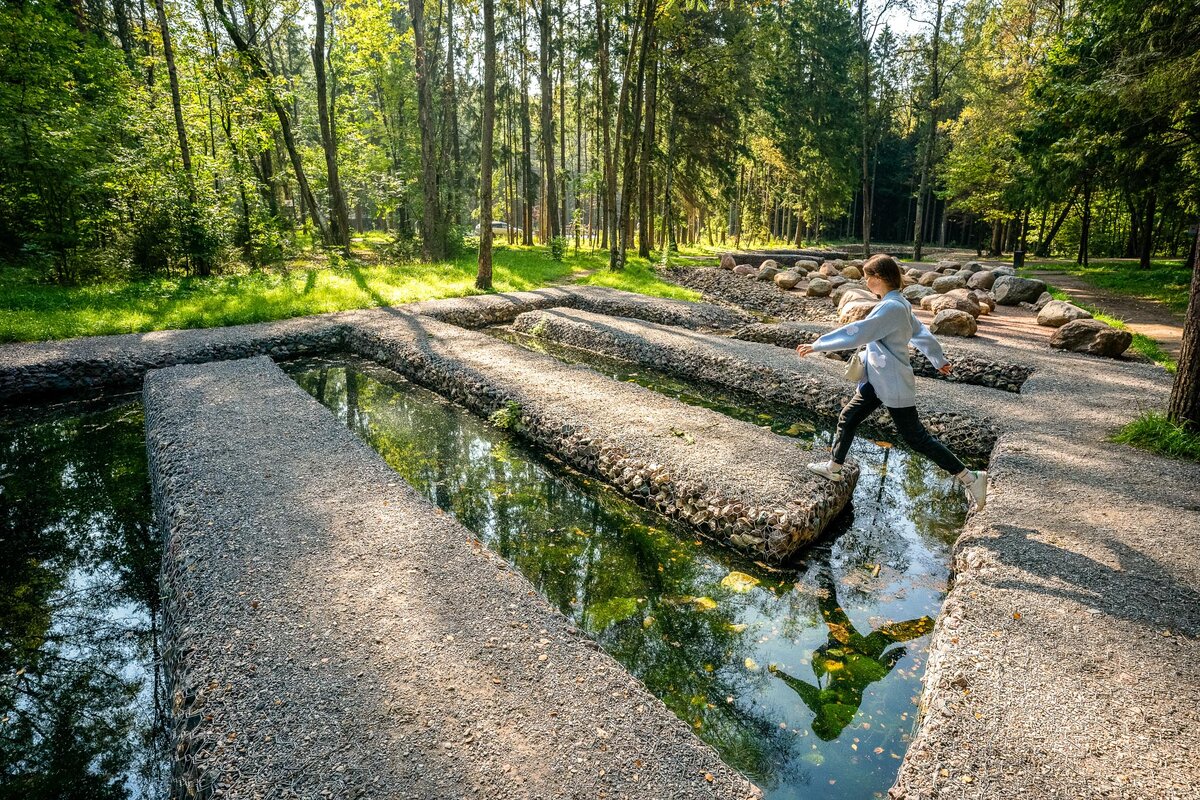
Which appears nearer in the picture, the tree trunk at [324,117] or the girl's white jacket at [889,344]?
the girl's white jacket at [889,344]

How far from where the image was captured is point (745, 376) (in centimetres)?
971

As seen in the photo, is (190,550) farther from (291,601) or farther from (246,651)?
(246,651)

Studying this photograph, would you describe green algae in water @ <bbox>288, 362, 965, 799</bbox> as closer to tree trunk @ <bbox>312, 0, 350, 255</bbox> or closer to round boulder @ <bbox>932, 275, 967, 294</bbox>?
round boulder @ <bbox>932, 275, 967, 294</bbox>

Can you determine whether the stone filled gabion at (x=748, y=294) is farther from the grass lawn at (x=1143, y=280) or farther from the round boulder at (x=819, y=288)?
the grass lawn at (x=1143, y=280)

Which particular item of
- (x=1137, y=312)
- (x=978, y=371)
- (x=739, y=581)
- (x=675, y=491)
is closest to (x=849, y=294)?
(x=978, y=371)

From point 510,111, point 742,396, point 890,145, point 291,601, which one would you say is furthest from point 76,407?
point 890,145

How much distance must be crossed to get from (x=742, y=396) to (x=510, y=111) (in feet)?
94.4

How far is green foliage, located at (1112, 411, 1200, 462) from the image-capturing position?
19.9ft

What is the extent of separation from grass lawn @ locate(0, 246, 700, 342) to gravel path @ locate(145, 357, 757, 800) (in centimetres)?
793

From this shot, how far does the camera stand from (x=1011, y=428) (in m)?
7.00

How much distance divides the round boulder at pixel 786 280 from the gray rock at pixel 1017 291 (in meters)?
5.42

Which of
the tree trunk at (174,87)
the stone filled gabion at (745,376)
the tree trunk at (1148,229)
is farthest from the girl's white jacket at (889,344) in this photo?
the tree trunk at (1148,229)

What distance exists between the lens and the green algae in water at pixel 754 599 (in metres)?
3.41

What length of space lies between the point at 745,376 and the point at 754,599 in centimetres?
554
